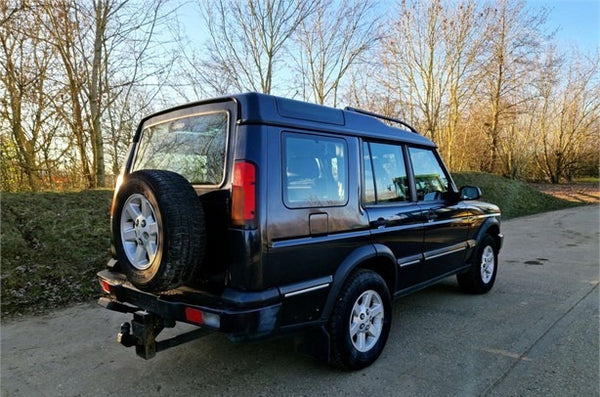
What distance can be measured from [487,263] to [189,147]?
13.8 ft

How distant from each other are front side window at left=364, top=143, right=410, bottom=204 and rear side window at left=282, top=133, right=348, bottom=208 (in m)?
0.34

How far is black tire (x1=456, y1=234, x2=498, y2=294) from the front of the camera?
4.91 m

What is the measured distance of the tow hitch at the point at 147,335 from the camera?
8.50ft

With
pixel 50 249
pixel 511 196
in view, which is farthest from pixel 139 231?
pixel 511 196

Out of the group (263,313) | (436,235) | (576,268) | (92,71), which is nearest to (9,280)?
(263,313)

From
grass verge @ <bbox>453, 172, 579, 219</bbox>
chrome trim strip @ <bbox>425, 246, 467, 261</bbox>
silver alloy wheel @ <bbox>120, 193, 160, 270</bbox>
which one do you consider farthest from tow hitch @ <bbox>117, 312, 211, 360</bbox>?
grass verge @ <bbox>453, 172, 579, 219</bbox>

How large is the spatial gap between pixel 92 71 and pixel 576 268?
1068cm

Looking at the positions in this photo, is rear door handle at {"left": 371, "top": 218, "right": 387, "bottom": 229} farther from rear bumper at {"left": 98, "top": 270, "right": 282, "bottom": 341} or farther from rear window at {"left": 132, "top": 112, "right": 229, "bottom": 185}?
rear window at {"left": 132, "top": 112, "right": 229, "bottom": 185}

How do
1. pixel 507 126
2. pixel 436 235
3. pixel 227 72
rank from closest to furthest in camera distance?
pixel 436 235
pixel 227 72
pixel 507 126

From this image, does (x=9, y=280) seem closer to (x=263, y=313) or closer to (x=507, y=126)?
(x=263, y=313)

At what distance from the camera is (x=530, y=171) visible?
28.9 m

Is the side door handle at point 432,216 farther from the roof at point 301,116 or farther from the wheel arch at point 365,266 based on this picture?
the roof at point 301,116

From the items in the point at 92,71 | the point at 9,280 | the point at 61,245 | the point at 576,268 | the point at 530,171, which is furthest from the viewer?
the point at 530,171

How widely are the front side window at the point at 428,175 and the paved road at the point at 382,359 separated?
4.43 feet
